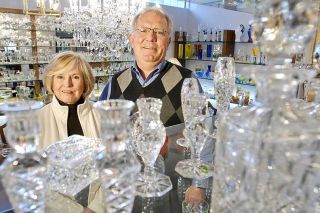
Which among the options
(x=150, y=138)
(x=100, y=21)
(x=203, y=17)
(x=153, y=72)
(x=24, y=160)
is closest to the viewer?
(x=24, y=160)

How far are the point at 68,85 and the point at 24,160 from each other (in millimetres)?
1211

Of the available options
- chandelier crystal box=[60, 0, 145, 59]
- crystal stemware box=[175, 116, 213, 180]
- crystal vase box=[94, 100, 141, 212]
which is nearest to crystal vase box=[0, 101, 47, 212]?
crystal vase box=[94, 100, 141, 212]

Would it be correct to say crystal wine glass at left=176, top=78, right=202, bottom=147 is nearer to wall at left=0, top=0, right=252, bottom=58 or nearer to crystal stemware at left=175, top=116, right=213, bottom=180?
crystal stemware at left=175, top=116, right=213, bottom=180

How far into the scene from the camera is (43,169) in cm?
43

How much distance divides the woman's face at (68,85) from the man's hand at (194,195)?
107 cm

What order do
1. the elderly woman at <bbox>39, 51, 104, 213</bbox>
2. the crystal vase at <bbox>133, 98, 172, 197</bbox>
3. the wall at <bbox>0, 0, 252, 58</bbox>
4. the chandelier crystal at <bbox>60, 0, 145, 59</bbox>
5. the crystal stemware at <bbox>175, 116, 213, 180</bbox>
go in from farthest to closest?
the wall at <bbox>0, 0, 252, 58</bbox> < the chandelier crystal at <bbox>60, 0, 145, 59</bbox> < the elderly woman at <bbox>39, 51, 104, 213</bbox> < the crystal stemware at <bbox>175, 116, 213, 180</bbox> < the crystal vase at <bbox>133, 98, 172, 197</bbox>

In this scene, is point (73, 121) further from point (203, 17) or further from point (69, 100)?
point (203, 17)

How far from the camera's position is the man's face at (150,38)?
1.57 metres

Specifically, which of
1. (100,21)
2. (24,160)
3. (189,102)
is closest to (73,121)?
(189,102)

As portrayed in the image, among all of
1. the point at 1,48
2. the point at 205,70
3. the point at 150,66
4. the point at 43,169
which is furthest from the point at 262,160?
the point at 205,70

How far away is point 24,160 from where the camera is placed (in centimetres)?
43

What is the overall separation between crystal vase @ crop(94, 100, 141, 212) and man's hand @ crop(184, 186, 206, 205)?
0.27m

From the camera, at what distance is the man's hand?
708mm

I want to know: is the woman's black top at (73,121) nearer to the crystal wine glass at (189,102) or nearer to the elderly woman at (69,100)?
Result: the elderly woman at (69,100)
